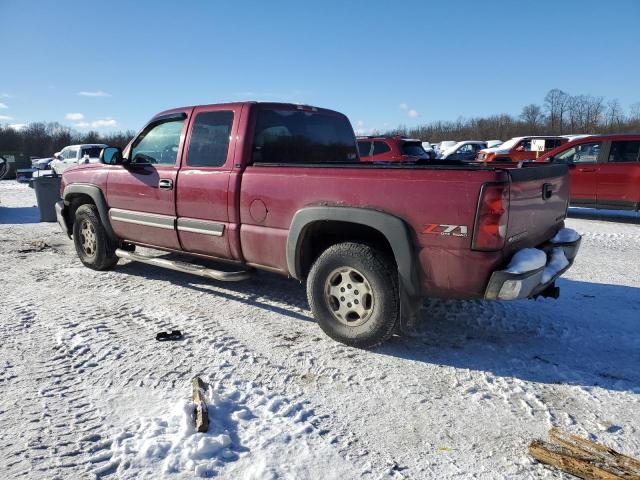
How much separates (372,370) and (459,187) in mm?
1405

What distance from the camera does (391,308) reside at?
3.43 meters

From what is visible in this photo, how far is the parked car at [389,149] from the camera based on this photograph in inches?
490

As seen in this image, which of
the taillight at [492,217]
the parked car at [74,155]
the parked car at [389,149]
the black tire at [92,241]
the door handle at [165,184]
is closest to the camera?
the taillight at [492,217]

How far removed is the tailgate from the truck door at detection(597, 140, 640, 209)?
276 inches

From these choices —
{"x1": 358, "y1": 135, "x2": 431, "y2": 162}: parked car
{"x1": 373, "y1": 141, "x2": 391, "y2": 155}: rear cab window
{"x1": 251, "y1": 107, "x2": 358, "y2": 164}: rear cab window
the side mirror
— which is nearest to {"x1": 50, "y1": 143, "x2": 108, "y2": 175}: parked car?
{"x1": 358, "y1": 135, "x2": 431, "y2": 162}: parked car

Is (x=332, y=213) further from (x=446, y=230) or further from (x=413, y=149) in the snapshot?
(x=413, y=149)

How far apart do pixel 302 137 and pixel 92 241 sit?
306cm

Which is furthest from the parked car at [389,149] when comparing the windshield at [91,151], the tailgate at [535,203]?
the windshield at [91,151]

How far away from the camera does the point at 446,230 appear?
307cm

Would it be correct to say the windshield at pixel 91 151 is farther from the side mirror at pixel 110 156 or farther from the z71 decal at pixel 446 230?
the z71 decal at pixel 446 230

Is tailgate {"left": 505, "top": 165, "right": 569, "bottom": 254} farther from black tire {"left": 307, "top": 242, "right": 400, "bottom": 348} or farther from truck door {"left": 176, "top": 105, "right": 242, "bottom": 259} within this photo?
truck door {"left": 176, "top": 105, "right": 242, "bottom": 259}

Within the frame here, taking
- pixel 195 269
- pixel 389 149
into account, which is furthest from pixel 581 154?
pixel 195 269

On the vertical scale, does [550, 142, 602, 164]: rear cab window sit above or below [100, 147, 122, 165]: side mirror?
below

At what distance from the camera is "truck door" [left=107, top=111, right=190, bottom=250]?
4.82 metres
